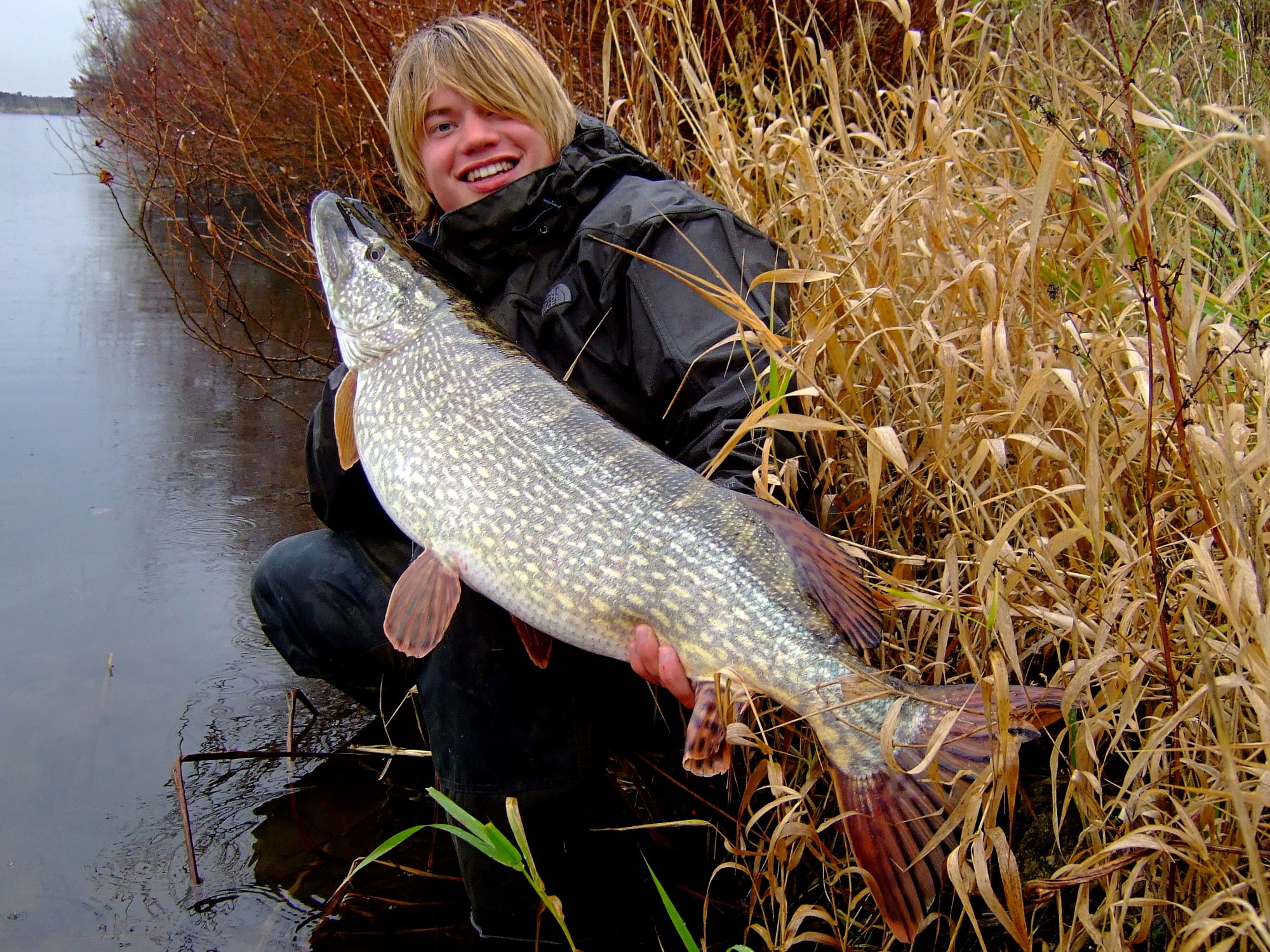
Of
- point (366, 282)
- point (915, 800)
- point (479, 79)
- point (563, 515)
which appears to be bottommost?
point (915, 800)

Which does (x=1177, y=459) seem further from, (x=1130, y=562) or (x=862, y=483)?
(x=862, y=483)

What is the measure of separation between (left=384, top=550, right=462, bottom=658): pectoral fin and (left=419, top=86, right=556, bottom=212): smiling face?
94 centimetres

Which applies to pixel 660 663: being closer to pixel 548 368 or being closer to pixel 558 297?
pixel 548 368

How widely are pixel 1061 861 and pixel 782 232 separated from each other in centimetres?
148

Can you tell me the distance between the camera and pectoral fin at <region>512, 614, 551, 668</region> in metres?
1.74

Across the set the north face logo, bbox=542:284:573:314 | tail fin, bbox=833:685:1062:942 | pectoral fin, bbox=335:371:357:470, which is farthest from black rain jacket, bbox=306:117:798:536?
tail fin, bbox=833:685:1062:942

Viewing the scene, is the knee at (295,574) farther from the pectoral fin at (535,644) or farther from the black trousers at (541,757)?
the pectoral fin at (535,644)

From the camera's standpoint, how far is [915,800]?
1300mm

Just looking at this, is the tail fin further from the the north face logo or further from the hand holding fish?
the the north face logo

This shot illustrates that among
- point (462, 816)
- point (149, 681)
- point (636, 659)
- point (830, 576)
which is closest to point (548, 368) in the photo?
point (636, 659)

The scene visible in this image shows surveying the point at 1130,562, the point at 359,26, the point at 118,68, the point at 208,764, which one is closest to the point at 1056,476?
the point at 1130,562

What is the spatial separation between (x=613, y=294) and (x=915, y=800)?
1.09m

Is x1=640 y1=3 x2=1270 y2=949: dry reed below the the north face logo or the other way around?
below

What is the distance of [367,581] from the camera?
2.18 m
